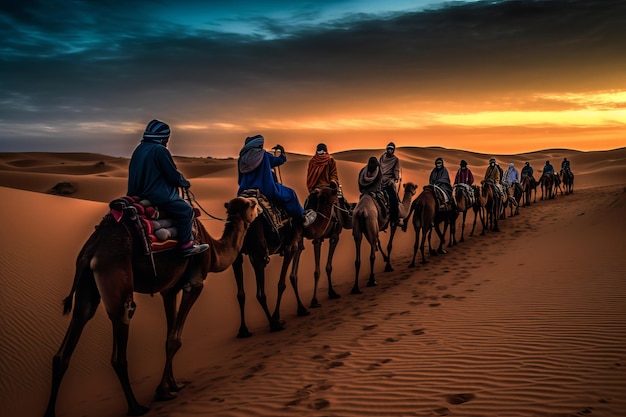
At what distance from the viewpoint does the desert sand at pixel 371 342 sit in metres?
4.84

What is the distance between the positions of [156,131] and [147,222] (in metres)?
1.24

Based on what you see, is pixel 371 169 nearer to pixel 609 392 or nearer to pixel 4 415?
pixel 609 392

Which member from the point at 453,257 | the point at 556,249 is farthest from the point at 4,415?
the point at 556,249

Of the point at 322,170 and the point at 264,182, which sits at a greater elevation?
the point at 322,170

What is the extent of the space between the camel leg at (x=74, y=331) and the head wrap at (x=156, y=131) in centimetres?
191

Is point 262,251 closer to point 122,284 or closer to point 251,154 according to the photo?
point 251,154

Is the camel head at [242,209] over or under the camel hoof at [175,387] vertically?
over

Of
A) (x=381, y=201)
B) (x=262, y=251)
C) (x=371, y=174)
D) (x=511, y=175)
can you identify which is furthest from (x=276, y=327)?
(x=511, y=175)

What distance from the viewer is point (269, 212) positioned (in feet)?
26.1

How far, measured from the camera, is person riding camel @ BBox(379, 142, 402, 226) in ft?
39.5

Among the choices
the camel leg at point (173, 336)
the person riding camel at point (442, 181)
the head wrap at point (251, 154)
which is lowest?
the camel leg at point (173, 336)

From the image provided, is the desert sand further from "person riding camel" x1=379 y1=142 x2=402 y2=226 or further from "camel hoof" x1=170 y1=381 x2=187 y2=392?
"person riding camel" x1=379 y1=142 x2=402 y2=226

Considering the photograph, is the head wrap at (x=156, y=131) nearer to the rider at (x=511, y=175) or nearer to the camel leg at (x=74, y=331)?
the camel leg at (x=74, y=331)

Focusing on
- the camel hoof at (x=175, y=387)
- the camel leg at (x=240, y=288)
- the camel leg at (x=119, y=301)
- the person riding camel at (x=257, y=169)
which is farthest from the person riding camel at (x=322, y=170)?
the camel leg at (x=119, y=301)
